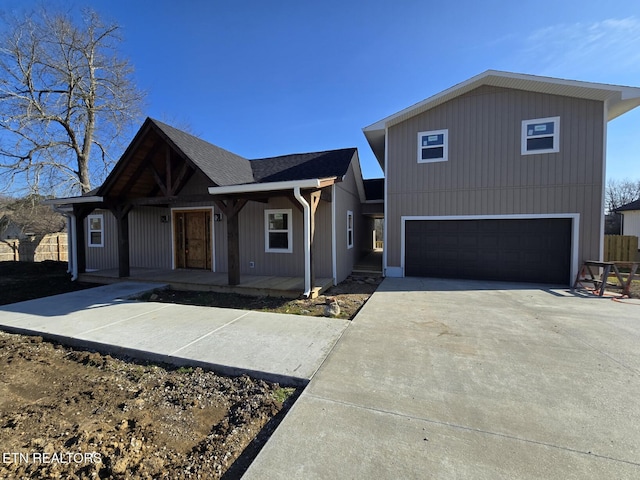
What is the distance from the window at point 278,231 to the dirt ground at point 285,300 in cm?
201

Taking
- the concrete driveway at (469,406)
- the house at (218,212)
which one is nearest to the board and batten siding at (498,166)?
the house at (218,212)

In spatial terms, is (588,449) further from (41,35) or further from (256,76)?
(41,35)

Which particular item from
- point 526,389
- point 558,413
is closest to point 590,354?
point 526,389

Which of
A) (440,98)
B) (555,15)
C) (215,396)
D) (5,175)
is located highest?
(555,15)

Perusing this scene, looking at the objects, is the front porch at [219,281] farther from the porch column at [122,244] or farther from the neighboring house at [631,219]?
the neighboring house at [631,219]

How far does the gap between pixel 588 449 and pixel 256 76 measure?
13.3 meters

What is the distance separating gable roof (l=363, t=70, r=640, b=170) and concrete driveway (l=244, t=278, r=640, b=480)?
6506 millimetres

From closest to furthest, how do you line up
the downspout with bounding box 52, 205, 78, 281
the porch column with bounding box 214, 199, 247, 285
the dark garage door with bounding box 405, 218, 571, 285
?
1. the porch column with bounding box 214, 199, 247, 285
2. the dark garage door with bounding box 405, 218, 571, 285
3. the downspout with bounding box 52, 205, 78, 281

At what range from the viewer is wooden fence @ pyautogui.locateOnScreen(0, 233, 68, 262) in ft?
49.1

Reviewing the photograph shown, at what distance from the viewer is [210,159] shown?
7.68 m

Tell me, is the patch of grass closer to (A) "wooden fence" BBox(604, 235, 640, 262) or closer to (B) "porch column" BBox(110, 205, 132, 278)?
(B) "porch column" BBox(110, 205, 132, 278)

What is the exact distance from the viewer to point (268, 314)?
517 centimetres

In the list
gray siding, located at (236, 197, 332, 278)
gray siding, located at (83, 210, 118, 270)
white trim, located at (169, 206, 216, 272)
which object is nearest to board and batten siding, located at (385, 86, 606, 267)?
gray siding, located at (236, 197, 332, 278)

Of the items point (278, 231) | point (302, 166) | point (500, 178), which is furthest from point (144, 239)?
point (500, 178)
